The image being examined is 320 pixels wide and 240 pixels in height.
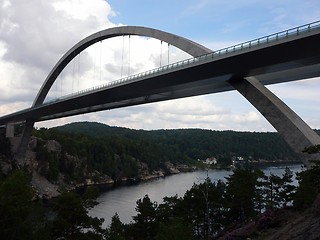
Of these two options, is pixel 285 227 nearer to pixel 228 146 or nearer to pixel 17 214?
pixel 17 214

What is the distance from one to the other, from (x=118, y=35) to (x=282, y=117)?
19948 mm

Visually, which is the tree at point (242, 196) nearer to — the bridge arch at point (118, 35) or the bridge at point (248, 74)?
the bridge at point (248, 74)

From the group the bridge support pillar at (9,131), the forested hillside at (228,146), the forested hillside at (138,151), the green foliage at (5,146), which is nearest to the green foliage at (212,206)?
the green foliage at (5,146)

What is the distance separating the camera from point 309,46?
14.9 meters

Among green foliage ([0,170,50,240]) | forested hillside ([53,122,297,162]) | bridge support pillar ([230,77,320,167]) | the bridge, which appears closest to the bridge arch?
the bridge

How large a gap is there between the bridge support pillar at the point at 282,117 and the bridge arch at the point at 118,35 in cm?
317

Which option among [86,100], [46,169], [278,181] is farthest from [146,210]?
[46,169]

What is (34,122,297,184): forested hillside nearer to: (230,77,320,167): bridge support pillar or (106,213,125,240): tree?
(106,213,125,240): tree

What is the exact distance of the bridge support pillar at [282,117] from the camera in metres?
16.9

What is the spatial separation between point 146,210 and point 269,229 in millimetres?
7683

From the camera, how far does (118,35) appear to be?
110ft

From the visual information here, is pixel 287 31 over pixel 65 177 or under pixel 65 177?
over

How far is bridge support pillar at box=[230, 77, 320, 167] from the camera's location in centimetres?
1686

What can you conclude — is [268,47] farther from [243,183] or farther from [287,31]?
[243,183]
